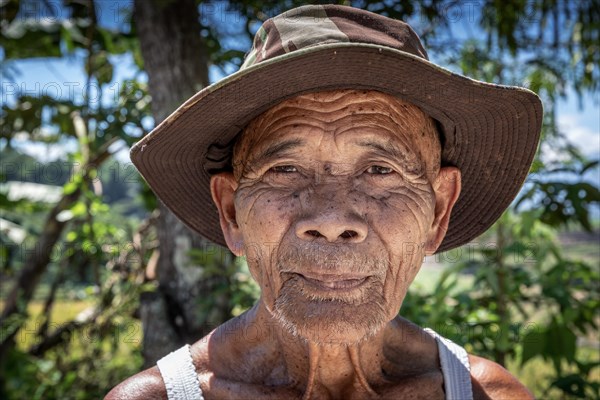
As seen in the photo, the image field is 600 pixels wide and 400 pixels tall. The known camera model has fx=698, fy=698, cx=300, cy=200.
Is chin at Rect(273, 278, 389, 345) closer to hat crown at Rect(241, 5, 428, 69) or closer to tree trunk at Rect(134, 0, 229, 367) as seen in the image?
hat crown at Rect(241, 5, 428, 69)

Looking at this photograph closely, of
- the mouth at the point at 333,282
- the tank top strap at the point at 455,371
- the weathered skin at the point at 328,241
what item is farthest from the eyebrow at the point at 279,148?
the tank top strap at the point at 455,371

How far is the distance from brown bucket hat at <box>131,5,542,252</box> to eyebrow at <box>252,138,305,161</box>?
0.11 metres

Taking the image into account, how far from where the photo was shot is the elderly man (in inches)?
69.5

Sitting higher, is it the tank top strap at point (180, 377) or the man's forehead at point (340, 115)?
the man's forehead at point (340, 115)

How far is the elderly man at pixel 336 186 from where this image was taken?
1.77 meters

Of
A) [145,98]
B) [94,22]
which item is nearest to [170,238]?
[145,98]

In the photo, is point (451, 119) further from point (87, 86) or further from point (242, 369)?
point (87, 86)

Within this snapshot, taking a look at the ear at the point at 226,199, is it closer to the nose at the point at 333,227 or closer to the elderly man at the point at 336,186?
the elderly man at the point at 336,186

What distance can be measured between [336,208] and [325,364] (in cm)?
59

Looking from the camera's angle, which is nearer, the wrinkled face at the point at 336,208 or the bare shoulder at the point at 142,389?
the wrinkled face at the point at 336,208

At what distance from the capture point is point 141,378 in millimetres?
2074

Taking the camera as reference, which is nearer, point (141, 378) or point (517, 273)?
point (141, 378)

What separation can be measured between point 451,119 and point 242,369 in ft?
3.21

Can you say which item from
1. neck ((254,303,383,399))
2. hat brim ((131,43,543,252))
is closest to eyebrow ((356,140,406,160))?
hat brim ((131,43,543,252))
